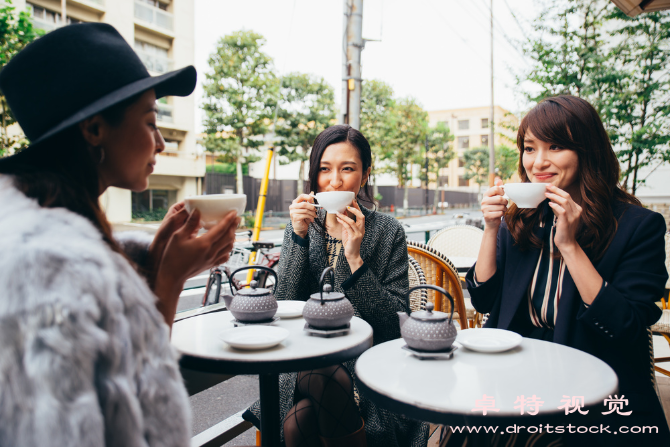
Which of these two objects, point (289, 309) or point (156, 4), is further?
point (156, 4)

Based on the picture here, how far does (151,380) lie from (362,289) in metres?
1.23

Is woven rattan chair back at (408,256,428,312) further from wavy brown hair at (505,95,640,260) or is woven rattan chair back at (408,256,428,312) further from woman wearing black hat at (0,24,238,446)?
woman wearing black hat at (0,24,238,446)

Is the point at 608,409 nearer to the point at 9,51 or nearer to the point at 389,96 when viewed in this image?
the point at 9,51

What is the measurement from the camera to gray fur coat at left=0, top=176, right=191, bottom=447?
2.14 ft

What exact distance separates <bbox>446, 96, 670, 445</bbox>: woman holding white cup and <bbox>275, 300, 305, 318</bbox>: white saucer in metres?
0.80

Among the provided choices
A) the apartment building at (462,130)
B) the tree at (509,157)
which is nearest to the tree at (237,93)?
the tree at (509,157)

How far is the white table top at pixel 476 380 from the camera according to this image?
1015 mm

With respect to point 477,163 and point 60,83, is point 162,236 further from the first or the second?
point 477,163

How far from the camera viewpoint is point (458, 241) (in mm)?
4461

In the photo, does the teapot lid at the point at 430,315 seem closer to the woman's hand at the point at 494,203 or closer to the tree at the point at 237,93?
the woman's hand at the point at 494,203

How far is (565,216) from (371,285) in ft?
2.75

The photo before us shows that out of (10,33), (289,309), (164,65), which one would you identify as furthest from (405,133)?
(289,309)

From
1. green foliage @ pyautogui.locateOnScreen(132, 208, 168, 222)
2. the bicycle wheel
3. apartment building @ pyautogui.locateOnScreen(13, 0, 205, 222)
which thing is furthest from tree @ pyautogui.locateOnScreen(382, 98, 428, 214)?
the bicycle wheel

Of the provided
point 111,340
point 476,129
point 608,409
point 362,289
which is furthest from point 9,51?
point 476,129
